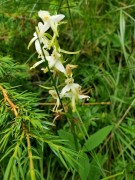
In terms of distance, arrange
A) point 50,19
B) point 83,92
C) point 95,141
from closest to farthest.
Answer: point 50,19 → point 95,141 → point 83,92

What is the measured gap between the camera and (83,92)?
1.47m

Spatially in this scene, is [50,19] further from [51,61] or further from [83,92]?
[83,92]

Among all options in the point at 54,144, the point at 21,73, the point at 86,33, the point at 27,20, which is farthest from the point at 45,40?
the point at 86,33

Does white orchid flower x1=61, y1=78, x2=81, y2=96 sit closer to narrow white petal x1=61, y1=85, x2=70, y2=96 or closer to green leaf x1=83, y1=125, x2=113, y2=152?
narrow white petal x1=61, y1=85, x2=70, y2=96

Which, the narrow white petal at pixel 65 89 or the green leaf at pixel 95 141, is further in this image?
the green leaf at pixel 95 141

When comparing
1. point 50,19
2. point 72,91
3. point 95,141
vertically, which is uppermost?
point 50,19

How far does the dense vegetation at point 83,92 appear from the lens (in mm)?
1006

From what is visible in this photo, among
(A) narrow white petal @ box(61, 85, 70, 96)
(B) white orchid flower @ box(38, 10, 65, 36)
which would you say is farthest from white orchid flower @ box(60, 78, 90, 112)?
(B) white orchid flower @ box(38, 10, 65, 36)

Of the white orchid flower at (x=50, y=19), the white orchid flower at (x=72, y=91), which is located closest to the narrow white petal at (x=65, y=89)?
the white orchid flower at (x=72, y=91)

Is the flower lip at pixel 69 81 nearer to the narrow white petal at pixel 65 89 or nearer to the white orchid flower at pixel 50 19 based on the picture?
the narrow white petal at pixel 65 89

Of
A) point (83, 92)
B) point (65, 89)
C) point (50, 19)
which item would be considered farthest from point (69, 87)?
point (83, 92)

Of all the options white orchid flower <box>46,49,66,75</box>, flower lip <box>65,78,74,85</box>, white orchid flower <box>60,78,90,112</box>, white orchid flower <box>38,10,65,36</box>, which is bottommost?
white orchid flower <box>60,78,90,112</box>

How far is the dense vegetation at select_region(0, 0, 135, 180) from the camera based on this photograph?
3.30ft

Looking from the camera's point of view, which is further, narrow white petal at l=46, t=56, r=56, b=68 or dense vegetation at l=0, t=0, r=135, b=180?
dense vegetation at l=0, t=0, r=135, b=180
